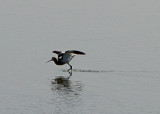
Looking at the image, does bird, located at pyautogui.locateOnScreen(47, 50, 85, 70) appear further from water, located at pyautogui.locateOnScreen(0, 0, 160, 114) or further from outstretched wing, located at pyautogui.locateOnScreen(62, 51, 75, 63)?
water, located at pyautogui.locateOnScreen(0, 0, 160, 114)

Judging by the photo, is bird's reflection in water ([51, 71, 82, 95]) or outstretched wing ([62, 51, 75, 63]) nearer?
bird's reflection in water ([51, 71, 82, 95])

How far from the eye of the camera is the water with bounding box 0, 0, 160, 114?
1716 centimetres

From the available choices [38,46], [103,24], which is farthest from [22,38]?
[103,24]

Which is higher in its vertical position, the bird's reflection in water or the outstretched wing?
the outstretched wing

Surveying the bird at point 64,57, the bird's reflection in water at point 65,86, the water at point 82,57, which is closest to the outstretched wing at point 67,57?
the bird at point 64,57

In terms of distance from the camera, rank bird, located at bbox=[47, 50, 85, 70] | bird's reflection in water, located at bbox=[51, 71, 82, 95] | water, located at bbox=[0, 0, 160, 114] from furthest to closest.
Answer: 1. bird, located at bbox=[47, 50, 85, 70]
2. bird's reflection in water, located at bbox=[51, 71, 82, 95]
3. water, located at bbox=[0, 0, 160, 114]

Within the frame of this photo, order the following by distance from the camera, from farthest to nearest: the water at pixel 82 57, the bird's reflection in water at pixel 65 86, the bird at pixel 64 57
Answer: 1. the bird at pixel 64 57
2. the bird's reflection in water at pixel 65 86
3. the water at pixel 82 57

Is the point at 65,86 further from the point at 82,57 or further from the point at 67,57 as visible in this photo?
the point at 82,57

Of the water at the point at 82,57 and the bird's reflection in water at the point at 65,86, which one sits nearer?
the water at the point at 82,57

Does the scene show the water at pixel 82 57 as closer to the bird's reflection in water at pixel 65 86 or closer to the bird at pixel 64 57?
the bird's reflection in water at pixel 65 86

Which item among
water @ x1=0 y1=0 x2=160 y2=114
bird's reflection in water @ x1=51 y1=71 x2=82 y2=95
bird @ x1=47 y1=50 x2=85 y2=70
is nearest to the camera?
water @ x1=0 y1=0 x2=160 y2=114

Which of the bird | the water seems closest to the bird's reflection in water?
the water

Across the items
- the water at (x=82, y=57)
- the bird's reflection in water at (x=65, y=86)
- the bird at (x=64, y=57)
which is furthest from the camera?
the bird at (x=64, y=57)

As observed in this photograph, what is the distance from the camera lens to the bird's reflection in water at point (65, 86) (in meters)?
18.7
